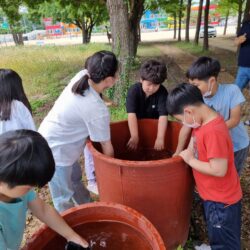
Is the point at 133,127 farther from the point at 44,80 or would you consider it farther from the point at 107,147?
the point at 44,80

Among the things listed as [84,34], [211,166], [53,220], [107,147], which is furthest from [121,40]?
[84,34]

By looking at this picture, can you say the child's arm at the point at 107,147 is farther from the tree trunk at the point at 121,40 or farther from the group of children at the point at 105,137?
the tree trunk at the point at 121,40

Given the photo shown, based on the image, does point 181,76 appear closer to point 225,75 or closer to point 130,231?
point 225,75

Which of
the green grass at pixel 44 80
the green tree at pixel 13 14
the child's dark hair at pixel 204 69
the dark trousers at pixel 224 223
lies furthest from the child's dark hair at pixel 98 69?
the green tree at pixel 13 14

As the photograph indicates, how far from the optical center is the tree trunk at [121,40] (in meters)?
5.33

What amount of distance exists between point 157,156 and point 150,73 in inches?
30.7

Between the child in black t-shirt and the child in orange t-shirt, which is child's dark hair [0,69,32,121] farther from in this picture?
the child in orange t-shirt

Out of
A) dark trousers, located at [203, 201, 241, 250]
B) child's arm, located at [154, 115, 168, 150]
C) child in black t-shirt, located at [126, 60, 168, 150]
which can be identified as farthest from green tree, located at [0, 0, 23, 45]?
dark trousers, located at [203, 201, 241, 250]

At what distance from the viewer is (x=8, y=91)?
234cm

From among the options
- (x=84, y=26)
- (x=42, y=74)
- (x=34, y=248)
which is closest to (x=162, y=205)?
(x=34, y=248)

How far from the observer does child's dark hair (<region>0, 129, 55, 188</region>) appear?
1.06m

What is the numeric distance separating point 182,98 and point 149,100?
0.82 m

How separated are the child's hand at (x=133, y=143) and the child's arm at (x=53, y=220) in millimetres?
1069

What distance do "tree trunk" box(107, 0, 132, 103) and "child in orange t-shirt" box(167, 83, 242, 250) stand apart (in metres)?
3.60
